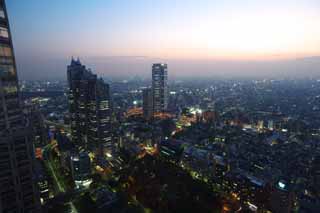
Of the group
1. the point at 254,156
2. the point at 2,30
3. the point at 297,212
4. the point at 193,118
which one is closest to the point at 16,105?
the point at 2,30

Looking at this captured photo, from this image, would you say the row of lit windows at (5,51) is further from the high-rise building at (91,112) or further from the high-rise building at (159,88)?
the high-rise building at (159,88)

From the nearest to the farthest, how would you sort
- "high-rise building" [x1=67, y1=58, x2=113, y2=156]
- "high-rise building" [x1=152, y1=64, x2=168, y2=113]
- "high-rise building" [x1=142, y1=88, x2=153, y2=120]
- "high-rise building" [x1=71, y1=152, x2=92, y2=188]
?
1. "high-rise building" [x1=71, y1=152, x2=92, y2=188]
2. "high-rise building" [x1=67, y1=58, x2=113, y2=156]
3. "high-rise building" [x1=142, y1=88, x2=153, y2=120]
4. "high-rise building" [x1=152, y1=64, x2=168, y2=113]

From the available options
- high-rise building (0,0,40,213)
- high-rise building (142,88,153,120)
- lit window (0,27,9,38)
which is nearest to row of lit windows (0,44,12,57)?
high-rise building (0,0,40,213)

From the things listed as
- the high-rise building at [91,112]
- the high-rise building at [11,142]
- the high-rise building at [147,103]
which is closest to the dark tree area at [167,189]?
the high-rise building at [91,112]

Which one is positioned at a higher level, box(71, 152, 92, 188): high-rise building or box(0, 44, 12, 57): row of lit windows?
box(0, 44, 12, 57): row of lit windows

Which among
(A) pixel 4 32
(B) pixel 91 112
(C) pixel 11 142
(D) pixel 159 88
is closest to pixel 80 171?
(B) pixel 91 112

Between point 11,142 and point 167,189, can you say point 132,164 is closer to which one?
point 167,189

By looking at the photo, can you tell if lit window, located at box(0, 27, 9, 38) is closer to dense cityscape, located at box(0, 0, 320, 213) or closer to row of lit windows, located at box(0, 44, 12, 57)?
dense cityscape, located at box(0, 0, 320, 213)

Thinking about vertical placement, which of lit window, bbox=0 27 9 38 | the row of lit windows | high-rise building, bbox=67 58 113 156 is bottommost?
high-rise building, bbox=67 58 113 156
